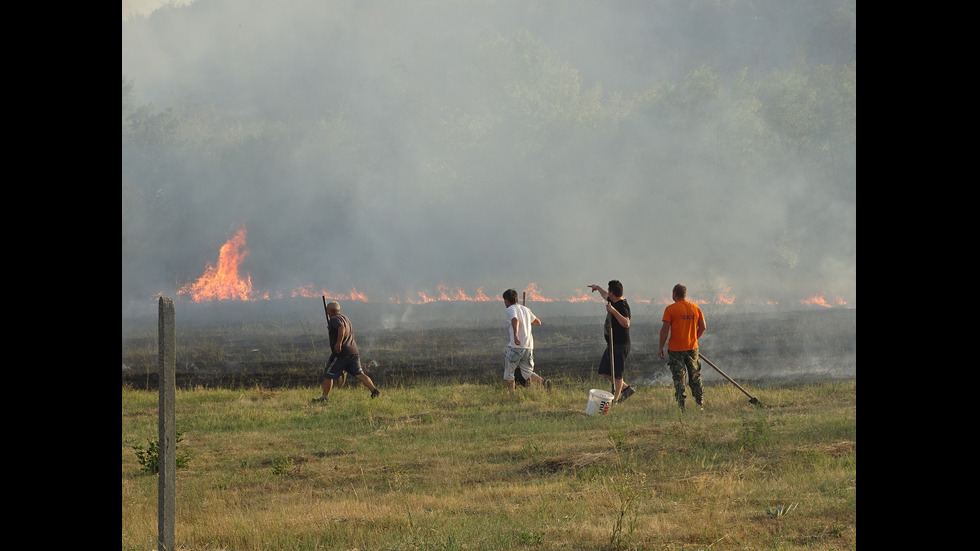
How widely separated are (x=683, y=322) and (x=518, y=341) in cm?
330

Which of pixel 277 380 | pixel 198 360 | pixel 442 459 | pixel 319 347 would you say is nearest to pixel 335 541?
pixel 442 459

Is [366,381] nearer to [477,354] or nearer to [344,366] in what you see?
[344,366]

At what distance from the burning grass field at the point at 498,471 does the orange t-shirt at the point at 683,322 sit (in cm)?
104

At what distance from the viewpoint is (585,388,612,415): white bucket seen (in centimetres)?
1173

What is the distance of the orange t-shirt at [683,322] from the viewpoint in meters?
11.7

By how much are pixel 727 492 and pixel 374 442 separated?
5.05 metres

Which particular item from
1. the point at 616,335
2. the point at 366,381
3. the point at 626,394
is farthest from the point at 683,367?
the point at 366,381

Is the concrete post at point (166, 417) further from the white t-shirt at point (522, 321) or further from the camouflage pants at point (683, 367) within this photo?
the white t-shirt at point (522, 321)

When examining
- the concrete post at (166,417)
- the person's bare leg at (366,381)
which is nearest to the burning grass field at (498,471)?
the person's bare leg at (366,381)

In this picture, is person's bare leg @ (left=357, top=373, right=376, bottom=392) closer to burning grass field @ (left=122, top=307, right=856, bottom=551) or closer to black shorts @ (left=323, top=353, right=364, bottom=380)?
black shorts @ (left=323, top=353, right=364, bottom=380)

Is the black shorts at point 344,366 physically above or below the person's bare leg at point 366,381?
above

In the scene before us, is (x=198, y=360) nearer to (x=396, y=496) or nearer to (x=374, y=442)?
(x=374, y=442)

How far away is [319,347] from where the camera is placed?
40.2m

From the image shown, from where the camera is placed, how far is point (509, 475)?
8.59 metres
